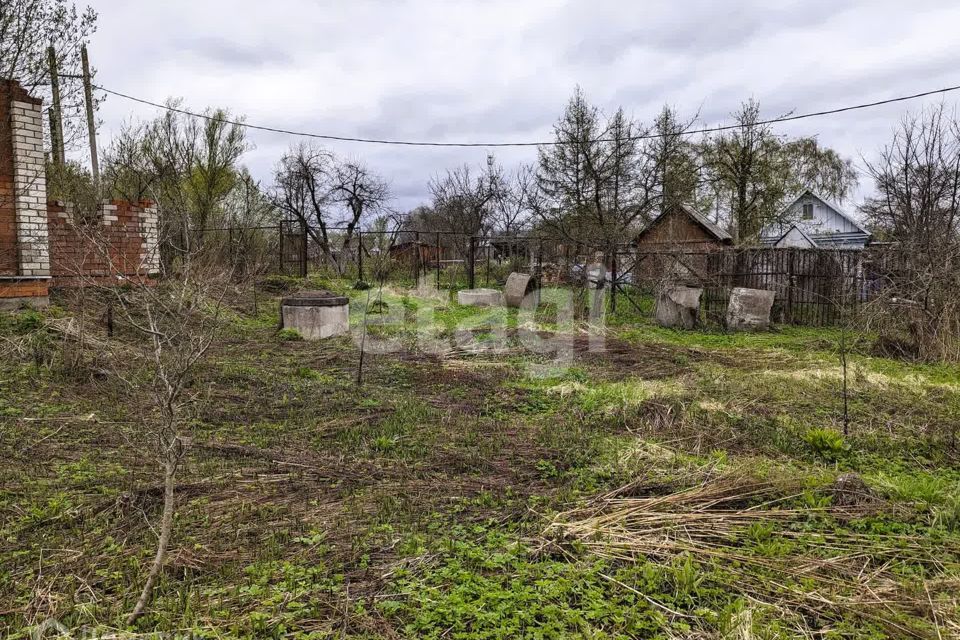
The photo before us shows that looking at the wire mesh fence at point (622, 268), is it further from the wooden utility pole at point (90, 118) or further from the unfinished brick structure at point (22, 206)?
the wooden utility pole at point (90, 118)

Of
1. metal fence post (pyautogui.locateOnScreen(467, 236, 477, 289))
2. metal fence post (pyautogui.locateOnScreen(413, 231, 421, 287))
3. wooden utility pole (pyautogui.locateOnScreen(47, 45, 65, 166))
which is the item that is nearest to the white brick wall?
wooden utility pole (pyautogui.locateOnScreen(47, 45, 65, 166))

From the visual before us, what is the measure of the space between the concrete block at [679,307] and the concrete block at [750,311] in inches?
27.3

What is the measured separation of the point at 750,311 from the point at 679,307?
4.47ft

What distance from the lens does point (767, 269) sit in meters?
13.6

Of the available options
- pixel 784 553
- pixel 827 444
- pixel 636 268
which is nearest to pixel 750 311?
pixel 636 268

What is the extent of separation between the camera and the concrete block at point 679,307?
39.5 ft

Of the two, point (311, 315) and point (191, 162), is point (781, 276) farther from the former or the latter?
point (191, 162)

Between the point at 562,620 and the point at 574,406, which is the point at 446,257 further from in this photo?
the point at 562,620

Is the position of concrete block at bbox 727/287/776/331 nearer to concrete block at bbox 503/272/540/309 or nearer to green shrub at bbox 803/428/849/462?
concrete block at bbox 503/272/540/309

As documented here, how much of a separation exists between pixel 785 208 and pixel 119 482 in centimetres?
2637

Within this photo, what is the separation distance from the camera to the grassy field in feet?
7.80

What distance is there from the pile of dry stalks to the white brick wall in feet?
28.4

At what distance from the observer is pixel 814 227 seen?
28922mm

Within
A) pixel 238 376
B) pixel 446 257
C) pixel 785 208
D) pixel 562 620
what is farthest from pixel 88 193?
pixel 785 208
